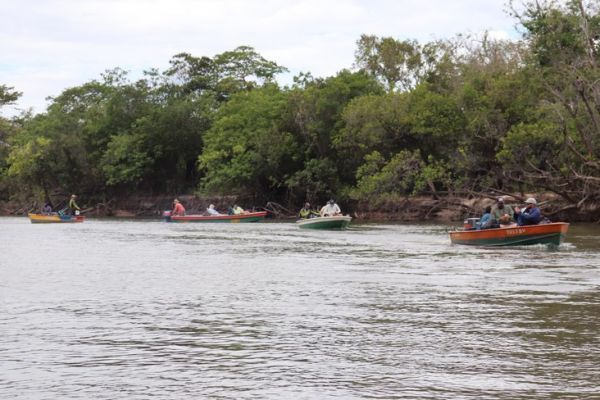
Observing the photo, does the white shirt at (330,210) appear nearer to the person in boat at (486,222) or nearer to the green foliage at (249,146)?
the person in boat at (486,222)

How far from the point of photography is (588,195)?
45.2 metres

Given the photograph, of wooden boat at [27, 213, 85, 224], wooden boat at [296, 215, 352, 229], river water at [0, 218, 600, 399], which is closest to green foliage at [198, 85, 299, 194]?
wooden boat at [27, 213, 85, 224]

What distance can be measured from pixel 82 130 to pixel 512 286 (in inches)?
2911

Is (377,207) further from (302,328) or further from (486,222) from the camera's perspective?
(302,328)

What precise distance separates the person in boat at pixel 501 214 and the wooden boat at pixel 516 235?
1.95 ft

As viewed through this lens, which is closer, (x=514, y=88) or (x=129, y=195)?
(x=514, y=88)

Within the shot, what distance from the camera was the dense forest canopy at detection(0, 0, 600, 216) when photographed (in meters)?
45.2

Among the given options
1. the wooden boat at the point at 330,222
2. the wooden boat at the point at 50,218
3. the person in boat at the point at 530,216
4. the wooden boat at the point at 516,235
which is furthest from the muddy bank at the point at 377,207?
A: the wooden boat at the point at 50,218

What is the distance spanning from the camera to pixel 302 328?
43.5 feet

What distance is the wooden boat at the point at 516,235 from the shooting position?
2900cm

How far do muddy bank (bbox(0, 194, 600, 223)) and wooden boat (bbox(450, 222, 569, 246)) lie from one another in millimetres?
16652

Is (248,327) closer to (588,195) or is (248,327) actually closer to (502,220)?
(502,220)

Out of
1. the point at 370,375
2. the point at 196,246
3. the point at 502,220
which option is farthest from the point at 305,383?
the point at 196,246

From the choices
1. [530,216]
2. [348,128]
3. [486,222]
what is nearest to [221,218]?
[348,128]
